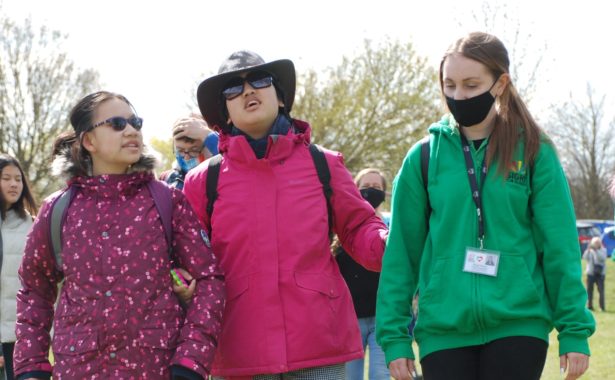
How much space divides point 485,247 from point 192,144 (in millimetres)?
2155

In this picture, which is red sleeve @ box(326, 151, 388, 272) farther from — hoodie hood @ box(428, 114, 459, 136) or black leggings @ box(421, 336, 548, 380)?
black leggings @ box(421, 336, 548, 380)

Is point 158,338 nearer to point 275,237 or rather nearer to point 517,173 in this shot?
point 275,237

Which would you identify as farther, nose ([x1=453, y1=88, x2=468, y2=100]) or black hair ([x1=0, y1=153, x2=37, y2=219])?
black hair ([x1=0, y1=153, x2=37, y2=219])

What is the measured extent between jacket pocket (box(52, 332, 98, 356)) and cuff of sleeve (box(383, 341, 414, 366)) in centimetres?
119

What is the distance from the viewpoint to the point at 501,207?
12.3 ft

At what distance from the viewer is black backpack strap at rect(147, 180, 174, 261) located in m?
4.07

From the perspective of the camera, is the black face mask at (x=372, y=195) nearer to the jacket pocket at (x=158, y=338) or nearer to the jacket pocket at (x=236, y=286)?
the jacket pocket at (x=236, y=286)

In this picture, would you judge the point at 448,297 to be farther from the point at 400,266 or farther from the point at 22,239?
the point at 22,239

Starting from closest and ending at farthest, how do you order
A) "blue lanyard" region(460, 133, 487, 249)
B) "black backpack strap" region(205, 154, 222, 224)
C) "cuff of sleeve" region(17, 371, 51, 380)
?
"blue lanyard" region(460, 133, 487, 249), "cuff of sleeve" region(17, 371, 51, 380), "black backpack strap" region(205, 154, 222, 224)

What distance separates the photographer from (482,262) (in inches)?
145

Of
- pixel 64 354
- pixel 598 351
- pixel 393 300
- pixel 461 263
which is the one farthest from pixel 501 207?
pixel 598 351

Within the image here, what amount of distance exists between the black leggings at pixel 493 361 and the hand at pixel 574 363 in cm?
10

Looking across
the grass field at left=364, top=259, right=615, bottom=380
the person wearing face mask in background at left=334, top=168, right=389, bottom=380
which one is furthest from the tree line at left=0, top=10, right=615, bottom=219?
the person wearing face mask in background at left=334, top=168, right=389, bottom=380

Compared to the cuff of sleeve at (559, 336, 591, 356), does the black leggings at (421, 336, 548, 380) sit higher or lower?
lower
